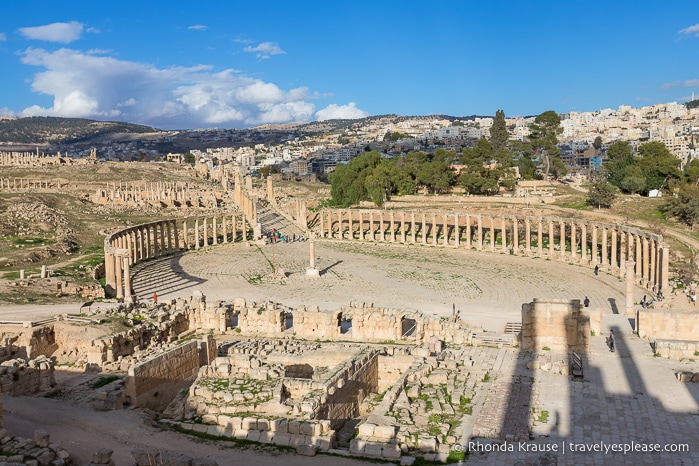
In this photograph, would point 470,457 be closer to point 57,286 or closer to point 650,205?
point 57,286

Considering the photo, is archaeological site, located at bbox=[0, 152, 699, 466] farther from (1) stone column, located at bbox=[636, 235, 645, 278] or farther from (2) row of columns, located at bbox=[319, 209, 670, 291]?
(2) row of columns, located at bbox=[319, 209, 670, 291]

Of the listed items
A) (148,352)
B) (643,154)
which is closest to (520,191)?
(643,154)

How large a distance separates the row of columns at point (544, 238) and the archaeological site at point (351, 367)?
0.48m

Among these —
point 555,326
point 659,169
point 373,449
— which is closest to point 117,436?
point 373,449

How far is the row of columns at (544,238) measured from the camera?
38.2 m

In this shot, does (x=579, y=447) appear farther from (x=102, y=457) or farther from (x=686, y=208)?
(x=686, y=208)

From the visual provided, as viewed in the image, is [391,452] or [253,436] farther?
[253,436]

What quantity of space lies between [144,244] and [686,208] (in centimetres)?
4143

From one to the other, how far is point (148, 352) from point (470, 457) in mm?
12714

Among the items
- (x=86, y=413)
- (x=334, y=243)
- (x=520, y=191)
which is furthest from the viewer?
(x=520, y=191)

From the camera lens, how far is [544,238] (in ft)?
185

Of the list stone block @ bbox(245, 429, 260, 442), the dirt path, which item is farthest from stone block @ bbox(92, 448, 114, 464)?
stone block @ bbox(245, 429, 260, 442)

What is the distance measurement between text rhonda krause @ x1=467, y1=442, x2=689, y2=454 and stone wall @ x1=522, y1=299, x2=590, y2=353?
7.48 metres

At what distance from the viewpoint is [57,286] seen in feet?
107
